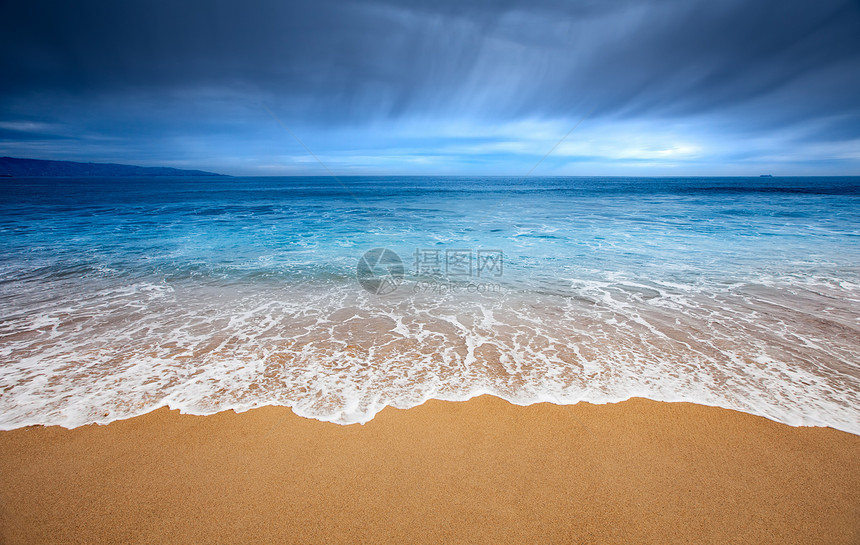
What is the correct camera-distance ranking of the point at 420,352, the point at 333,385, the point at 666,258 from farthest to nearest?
the point at 666,258 < the point at 420,352 < the point at 333,385

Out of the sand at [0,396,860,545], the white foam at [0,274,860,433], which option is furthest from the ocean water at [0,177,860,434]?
the sand at [0,396,860,545]

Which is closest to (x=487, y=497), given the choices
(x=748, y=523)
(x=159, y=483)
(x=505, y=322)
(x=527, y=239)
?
(x=748, y=523)

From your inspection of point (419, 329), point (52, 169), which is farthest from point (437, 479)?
point (52, 169)

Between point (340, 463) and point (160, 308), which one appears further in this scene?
point (160, 308)

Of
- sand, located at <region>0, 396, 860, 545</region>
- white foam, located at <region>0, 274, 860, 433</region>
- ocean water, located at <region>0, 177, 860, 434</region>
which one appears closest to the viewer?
sand, located at <region>0, 396, 860, 545</region>

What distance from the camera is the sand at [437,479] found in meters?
2.62

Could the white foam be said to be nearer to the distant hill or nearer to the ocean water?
the ocean water

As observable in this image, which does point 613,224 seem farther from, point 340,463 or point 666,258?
point 340,463

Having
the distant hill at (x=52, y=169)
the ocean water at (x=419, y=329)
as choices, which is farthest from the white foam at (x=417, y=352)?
the distant hill at (x=52, y=169)

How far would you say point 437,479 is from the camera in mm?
3047

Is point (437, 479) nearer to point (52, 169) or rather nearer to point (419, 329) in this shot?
point (419, 329)

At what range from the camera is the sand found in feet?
Answer: 8.61

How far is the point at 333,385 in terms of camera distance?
14.3ft

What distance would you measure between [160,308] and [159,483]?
492 centimetres
